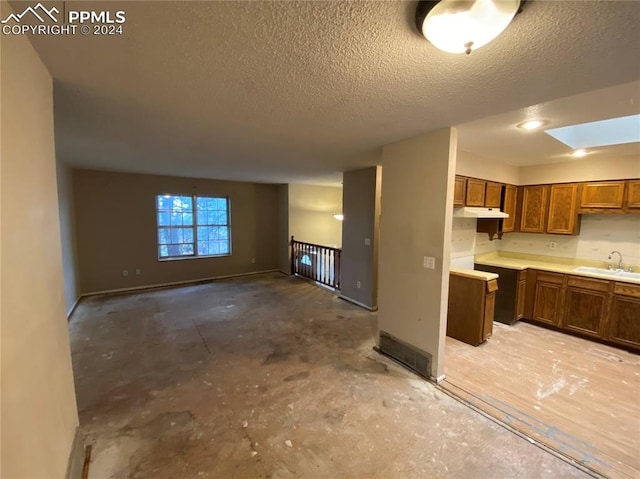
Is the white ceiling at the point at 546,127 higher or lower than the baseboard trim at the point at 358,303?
higher

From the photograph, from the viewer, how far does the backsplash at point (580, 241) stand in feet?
11.7

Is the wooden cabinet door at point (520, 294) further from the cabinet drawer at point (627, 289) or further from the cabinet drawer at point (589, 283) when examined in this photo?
the cabinet drawer at point (627, 289)

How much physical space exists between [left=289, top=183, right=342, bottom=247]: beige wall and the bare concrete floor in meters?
3.54

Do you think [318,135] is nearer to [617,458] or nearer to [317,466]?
[317,466]

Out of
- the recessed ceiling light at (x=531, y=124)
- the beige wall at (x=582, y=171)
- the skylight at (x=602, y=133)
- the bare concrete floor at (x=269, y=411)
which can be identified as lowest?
the bare concrete floor at (x=269, y=411)

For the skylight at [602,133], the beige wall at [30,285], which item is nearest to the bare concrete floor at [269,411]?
the beige wall at [30,285]

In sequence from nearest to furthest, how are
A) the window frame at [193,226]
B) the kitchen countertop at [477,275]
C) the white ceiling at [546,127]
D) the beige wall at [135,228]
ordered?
the white ceiling at [546,127]
the kitchen countertop at [477,275]
the beige wall at [135,228]
the window frame at [193,226]

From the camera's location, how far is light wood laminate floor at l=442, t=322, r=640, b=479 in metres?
1.88

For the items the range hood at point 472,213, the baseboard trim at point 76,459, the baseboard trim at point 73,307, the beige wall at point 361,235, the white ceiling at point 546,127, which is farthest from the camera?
the beige wall at point 361,235

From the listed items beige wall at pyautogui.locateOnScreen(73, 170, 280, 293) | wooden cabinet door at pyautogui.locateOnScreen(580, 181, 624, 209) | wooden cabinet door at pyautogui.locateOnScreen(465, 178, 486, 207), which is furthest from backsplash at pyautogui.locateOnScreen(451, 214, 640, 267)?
beige wall at pyautogui.locateOnScreen(73, 170, 280, 293)

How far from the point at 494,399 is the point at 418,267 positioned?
1.27 m

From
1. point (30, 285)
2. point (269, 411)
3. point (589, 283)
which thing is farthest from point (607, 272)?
point (30, 285)

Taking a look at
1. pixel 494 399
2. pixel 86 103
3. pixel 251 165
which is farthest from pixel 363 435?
pixel 251 165

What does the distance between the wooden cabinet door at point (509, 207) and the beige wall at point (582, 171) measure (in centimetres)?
24
